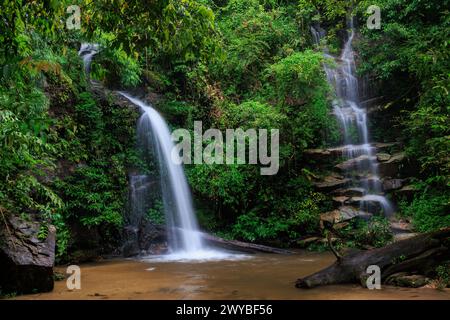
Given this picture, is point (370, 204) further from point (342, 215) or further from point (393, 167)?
point (393, 167)

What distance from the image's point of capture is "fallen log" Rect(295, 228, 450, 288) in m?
6.22

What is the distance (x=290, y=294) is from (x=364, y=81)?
12.3 m

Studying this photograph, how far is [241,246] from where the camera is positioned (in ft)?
35.5

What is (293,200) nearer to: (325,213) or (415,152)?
(325,213)

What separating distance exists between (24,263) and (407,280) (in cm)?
572

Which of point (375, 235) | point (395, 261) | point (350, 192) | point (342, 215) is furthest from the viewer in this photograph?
point (350, 192)

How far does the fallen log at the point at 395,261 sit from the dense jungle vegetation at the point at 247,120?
307 cm

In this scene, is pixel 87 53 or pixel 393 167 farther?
pixel 87 53

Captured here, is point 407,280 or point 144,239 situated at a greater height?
point 407,280

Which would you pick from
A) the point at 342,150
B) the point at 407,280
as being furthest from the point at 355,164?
the point at 407,280

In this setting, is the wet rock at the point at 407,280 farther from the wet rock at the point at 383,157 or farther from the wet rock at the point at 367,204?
the wet rock at the point at 383,157

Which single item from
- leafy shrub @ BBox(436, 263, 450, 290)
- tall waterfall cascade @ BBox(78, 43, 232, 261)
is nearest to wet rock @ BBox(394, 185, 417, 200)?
tall waterfall cascade @ BBox(78, 43, 232, 261)

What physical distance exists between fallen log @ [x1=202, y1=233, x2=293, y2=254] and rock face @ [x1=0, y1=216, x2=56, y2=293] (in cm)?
527

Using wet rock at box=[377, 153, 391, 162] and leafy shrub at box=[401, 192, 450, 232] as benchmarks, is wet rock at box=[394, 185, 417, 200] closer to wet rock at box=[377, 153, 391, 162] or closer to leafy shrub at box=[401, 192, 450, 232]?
leafy shrub at box=[401, 192, 450, 232]
